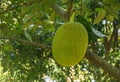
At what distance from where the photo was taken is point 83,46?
86cm

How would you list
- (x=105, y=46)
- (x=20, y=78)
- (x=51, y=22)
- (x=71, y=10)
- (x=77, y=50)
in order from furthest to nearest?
(x=20, y=78), (x=105, y=46), (x=51, y=22), (x=71, y=10), (x=77, y=50)

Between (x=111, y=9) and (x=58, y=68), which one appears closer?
(x=111, y=9)

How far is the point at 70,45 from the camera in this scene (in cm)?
85

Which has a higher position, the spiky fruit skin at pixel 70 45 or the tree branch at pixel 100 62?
the spiky fruit skin at pixel 70 45

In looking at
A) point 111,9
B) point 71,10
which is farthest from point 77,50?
point 111,9

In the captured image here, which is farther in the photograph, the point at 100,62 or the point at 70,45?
the point at 100,62

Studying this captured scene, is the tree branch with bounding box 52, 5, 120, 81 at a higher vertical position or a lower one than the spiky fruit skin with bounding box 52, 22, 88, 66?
lower

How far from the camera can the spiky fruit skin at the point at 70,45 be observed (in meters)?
0.84

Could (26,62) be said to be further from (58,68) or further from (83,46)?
(83,46)

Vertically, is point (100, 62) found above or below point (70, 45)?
below

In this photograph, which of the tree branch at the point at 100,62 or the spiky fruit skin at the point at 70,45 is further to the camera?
the tree branch at the point at 100,62

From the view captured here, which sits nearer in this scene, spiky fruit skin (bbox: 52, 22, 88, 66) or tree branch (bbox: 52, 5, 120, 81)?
spiky fruit skin (bbox: 52, 22, 88, 66)

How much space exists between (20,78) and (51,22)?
4.46 feet

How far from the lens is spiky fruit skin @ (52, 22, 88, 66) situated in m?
0.84
